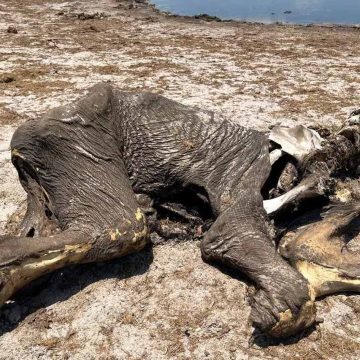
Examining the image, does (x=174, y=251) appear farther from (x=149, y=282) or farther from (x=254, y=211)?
(x=254, y=211)

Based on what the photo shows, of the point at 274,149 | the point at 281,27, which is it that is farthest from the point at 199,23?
the point at 274,149

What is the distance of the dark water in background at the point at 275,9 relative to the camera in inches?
795

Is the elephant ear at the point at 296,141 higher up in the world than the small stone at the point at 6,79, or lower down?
higher up

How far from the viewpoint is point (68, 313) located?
3.30 metres

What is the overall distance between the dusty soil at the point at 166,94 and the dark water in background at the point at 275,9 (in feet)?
15.9

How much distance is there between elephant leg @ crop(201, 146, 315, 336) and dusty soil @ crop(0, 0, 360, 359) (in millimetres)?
202

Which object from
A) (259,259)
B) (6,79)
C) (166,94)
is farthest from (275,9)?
(259,259)

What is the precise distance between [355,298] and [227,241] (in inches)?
39.5

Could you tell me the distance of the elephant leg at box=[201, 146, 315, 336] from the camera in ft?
9.58

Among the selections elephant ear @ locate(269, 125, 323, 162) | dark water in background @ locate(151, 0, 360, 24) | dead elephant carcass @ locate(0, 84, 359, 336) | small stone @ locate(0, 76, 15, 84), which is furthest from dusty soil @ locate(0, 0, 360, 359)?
dark water in background @ locate(151, 0, 360, 24)

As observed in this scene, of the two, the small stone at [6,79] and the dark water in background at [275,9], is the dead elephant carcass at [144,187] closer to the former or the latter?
the small stone at [6,79]

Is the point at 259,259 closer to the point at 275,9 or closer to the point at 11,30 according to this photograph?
the point at 11,30

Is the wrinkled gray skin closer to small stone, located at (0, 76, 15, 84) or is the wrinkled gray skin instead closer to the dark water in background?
small stone, located at (0, 76, 15, 84)

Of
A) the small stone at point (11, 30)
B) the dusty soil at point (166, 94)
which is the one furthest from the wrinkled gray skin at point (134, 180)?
the small stone at point (11, 30)
